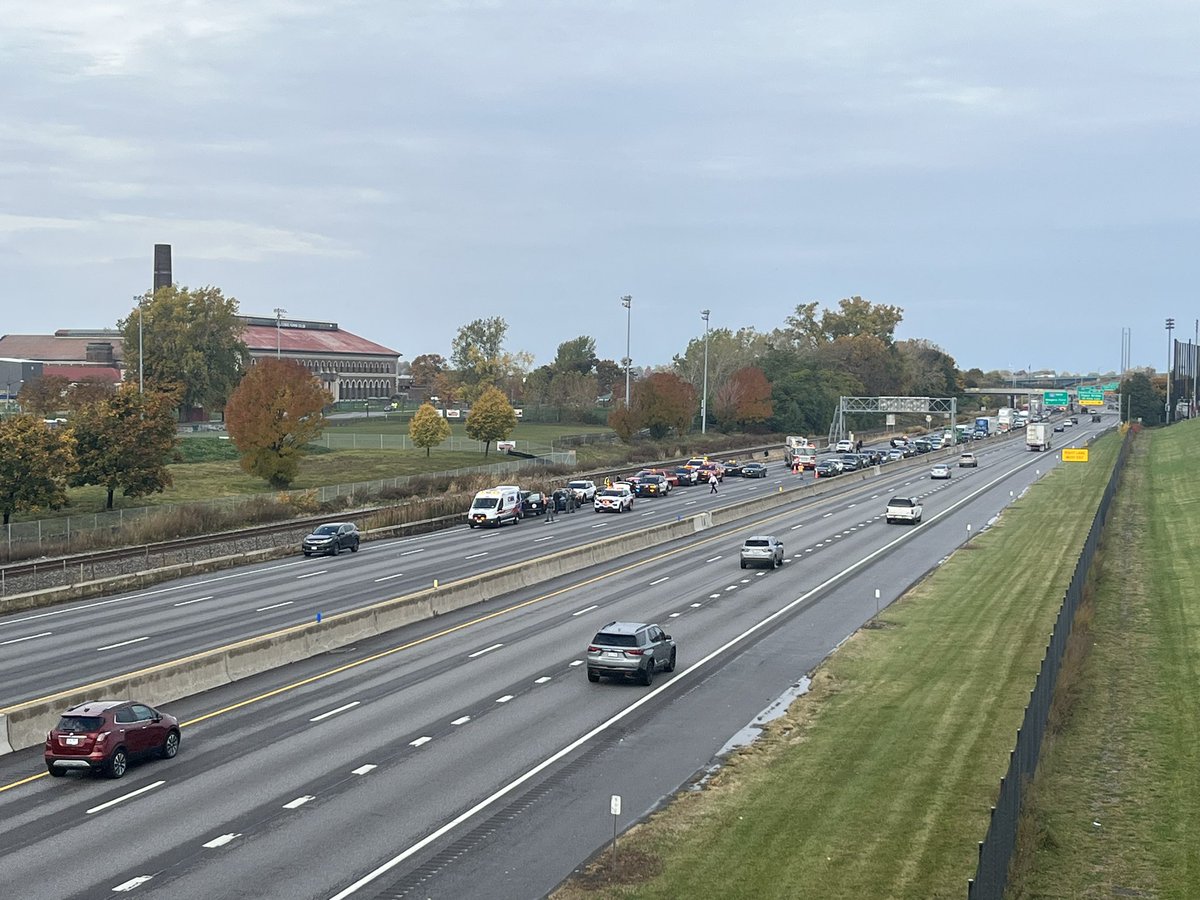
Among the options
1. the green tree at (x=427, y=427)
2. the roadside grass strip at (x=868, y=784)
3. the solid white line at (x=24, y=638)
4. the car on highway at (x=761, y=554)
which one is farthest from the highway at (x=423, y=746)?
the green tree at (x=427, y=427)

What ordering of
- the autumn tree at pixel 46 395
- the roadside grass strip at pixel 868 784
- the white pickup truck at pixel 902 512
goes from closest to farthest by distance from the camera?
1. the roadside grass strip at pixel 868 784
2. the white pickup truck at pixel 902 512
3. the autumn tree at pixel 46 395

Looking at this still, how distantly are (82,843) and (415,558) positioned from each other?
37.5 meters

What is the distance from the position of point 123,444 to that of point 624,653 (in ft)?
143

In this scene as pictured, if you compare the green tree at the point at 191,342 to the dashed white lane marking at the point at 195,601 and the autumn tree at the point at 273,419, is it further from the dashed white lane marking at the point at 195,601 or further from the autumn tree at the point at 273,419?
the dashed white lane marking at the point at 195,601

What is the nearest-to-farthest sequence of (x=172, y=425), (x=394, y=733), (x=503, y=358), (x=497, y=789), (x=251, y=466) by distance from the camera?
(x=497, y=789), (x=394, y=733), (x=172, y=425), (x=251, y=466), (x=503, y=358)

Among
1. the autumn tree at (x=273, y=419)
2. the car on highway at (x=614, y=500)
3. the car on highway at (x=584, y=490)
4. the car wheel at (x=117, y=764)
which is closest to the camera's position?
the car wheel at (x=117, y=764)

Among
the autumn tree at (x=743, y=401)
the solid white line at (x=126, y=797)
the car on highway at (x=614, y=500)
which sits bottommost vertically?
the solid white line at (x=126, y=797)

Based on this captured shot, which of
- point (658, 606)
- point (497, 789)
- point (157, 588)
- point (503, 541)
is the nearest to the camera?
point (497, 789)

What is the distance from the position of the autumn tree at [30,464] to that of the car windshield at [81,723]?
36689mm

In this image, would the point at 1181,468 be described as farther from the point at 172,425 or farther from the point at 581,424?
the point at 581,424

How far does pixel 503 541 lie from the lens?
64062 mm

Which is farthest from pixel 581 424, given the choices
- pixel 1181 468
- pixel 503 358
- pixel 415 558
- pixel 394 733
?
pixel 394 733

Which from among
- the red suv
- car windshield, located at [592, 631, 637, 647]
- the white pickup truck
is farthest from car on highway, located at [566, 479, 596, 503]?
the red suv

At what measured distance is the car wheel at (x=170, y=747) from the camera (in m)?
24.8
